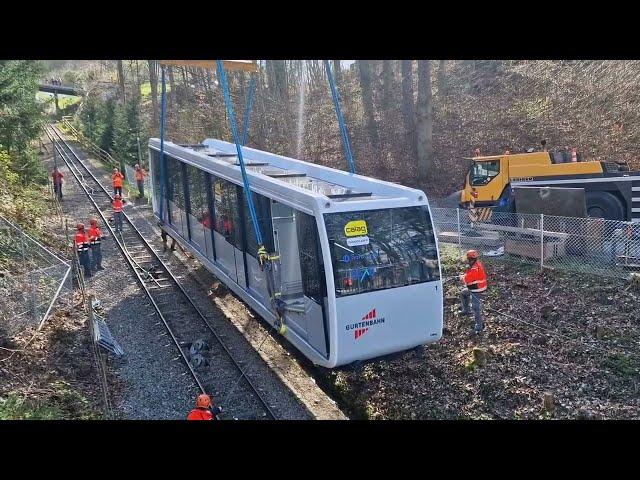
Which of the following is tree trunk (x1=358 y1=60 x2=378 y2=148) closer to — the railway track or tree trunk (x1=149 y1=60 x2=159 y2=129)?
the railway track

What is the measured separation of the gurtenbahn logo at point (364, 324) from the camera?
817cm

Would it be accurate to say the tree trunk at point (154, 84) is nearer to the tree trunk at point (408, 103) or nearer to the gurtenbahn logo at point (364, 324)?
the tree trunk at point (408, 103)

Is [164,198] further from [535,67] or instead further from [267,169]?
[535,67]

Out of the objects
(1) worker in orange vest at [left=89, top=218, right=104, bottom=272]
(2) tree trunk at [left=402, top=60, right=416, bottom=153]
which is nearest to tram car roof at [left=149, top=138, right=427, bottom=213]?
(1) worker in orange vest at [left=89, top=218, right=104, bottom=272]

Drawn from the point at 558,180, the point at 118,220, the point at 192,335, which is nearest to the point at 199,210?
the point at 192,335

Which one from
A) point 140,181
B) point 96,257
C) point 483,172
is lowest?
point 96,257

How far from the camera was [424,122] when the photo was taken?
23547 mm

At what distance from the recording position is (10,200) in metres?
16.7

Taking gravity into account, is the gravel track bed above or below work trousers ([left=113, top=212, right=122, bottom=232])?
below

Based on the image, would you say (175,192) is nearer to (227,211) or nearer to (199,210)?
(199,210)

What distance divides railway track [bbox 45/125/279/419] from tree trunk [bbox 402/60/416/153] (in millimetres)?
13698

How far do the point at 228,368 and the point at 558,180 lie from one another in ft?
35.8

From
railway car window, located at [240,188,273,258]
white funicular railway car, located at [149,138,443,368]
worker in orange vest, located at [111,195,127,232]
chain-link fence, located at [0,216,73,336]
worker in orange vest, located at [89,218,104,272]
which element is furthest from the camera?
worker in orange vest, located at [111,195,127,232]

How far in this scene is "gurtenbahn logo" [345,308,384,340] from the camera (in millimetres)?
8172
